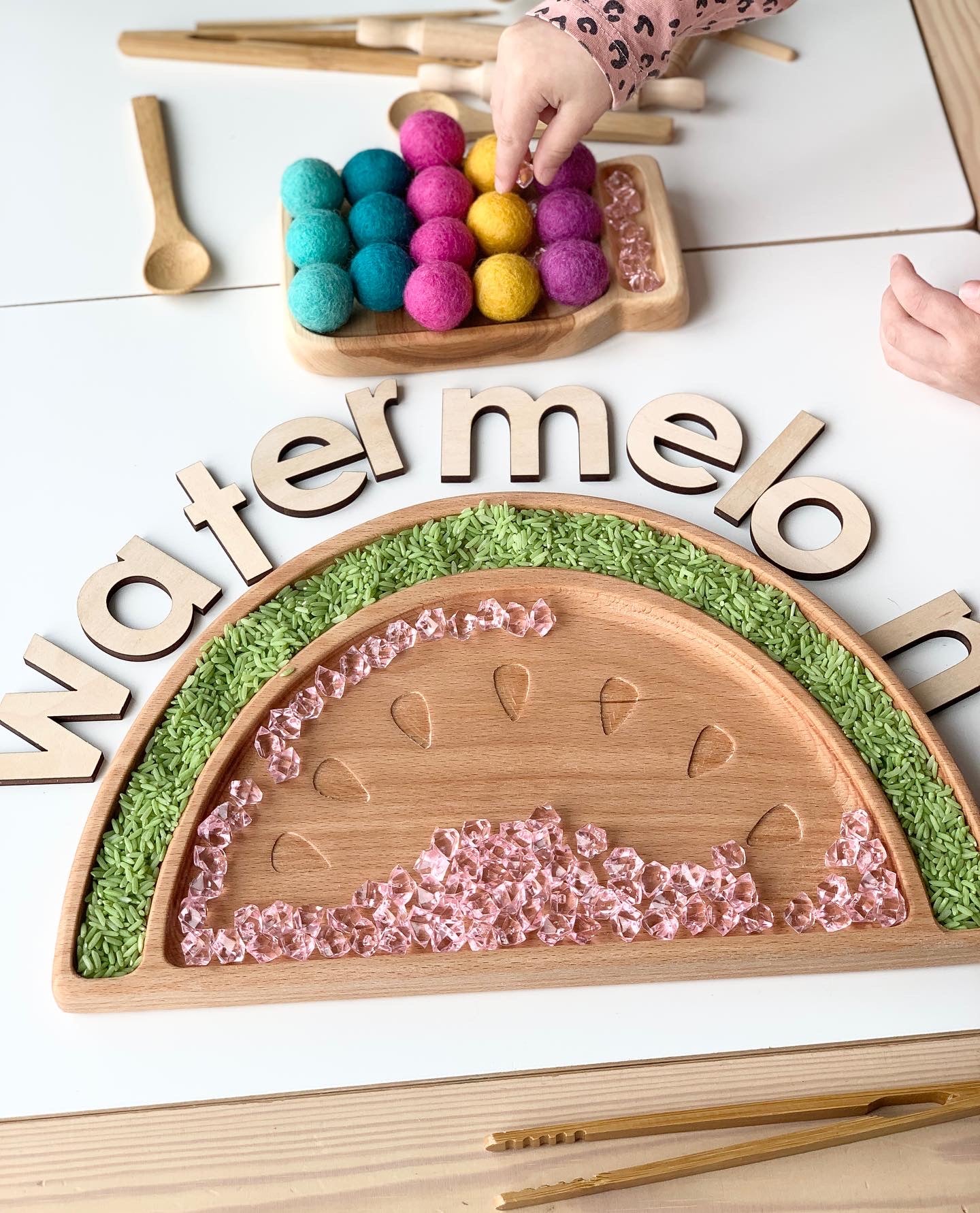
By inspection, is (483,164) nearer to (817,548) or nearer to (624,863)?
(817,548)

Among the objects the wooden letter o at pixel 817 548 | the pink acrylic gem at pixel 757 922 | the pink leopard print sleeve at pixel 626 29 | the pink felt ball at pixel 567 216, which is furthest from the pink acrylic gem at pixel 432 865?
the pink leopard print sleeve at pixel 626 29

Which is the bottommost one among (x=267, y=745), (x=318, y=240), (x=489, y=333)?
(x=267, y=745)

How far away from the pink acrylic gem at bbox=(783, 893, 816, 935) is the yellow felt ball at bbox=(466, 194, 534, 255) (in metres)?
0.62

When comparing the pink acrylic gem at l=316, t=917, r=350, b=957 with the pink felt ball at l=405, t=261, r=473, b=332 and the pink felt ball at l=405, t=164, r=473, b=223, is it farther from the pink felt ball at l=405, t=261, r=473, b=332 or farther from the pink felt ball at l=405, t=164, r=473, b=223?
the pink felt ball at l=405, t=164, r=473, b=223

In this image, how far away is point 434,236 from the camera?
0.97 m

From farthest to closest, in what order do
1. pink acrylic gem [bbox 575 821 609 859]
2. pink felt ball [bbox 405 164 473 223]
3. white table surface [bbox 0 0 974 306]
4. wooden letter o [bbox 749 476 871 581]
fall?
white table surface [bbox 0 0 974 306] < pink felt ball [bbox 405 164 473 223] < wooden letter o [bbox 749 476 871 581] < pink acrylic gem [bbox 575 821 609 859]

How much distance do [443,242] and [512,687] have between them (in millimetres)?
413

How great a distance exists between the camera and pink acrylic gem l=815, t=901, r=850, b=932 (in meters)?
0.75

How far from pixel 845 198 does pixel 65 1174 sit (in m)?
1.10

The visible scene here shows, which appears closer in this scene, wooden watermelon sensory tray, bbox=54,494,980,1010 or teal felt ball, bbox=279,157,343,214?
A: wooden watermelon sensory tray, bbox=54,494,980,1010

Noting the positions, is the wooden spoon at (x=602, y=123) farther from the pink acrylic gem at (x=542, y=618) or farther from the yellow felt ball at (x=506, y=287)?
the pink acrylic gem at (x=542, y=618)

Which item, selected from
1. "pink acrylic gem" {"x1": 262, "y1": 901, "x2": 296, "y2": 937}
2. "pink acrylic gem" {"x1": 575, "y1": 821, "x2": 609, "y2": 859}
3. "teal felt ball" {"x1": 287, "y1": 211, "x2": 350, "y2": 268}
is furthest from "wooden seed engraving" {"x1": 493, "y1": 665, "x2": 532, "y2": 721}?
"teal felt ball" {"x1": 287, "y1": 211, "x2": 350, "y2": 268}

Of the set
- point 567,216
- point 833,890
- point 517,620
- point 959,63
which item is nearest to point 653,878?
point 833,890

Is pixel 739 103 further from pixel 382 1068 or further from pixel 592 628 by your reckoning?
pixel 382 1068
